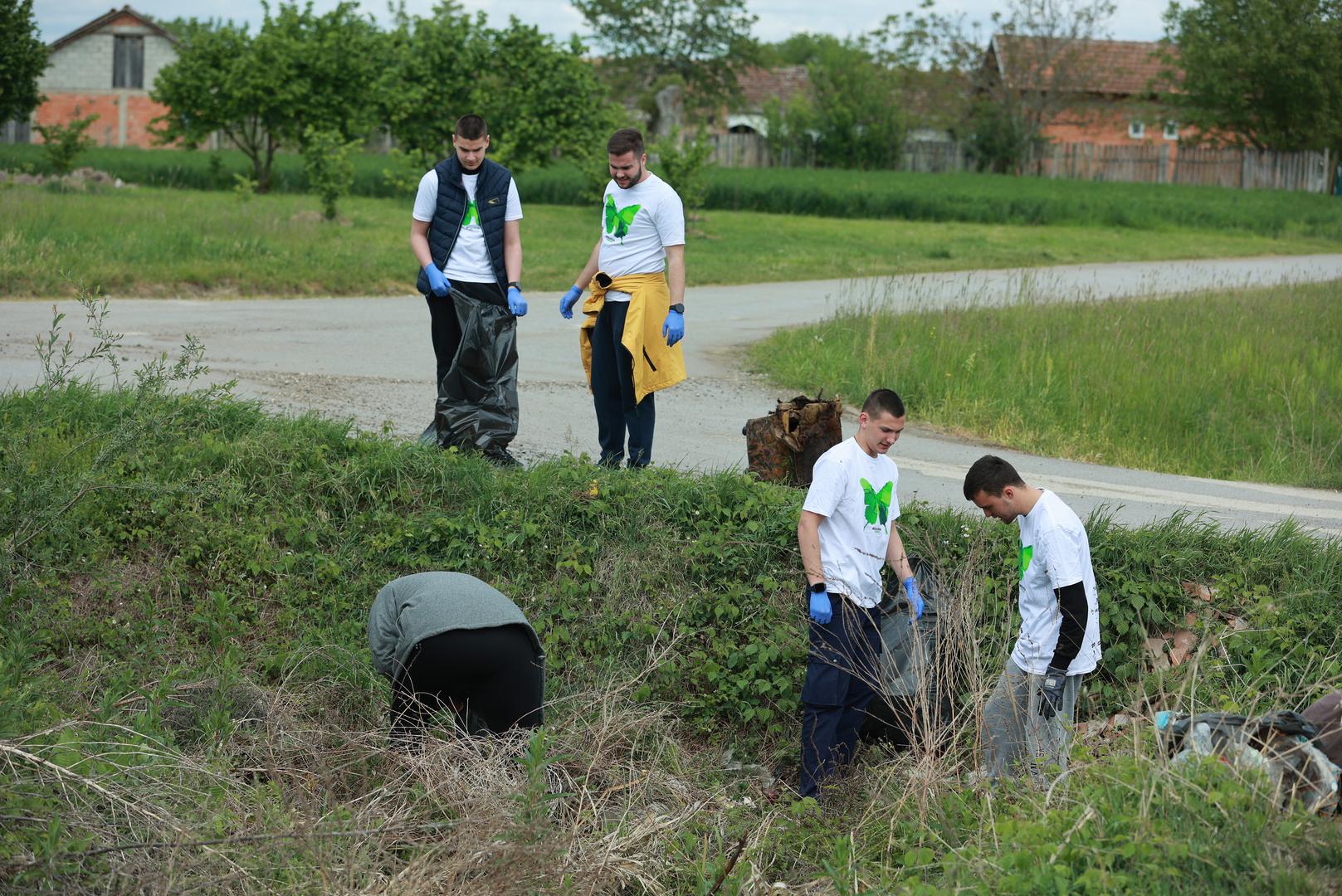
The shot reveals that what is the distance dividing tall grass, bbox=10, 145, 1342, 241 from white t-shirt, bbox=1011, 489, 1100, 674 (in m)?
25.2

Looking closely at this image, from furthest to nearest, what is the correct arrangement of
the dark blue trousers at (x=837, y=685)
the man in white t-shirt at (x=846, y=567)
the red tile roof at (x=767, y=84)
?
the red tile roof at (x=767, y=84), the dark blue trousers at (x=837, y=685), the man in white t-shirt at (x=846, y=567)

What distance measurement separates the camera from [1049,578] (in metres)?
5.20

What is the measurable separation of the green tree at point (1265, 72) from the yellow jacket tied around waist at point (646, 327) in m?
40.9

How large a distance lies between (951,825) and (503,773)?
1.72 m

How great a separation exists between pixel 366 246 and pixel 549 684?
1286 cm

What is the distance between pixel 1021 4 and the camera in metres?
47.2

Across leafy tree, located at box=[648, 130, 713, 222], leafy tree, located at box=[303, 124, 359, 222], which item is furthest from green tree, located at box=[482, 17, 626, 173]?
leafy tree, located at box=[303, 124, 359, 222]

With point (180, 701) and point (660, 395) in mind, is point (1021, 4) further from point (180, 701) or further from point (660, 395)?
point (180, 701)

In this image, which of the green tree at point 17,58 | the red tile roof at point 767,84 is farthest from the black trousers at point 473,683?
the red tile roof at point 767,84

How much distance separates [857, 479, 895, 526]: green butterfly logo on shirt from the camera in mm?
5426

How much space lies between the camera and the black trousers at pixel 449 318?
750 centimetres

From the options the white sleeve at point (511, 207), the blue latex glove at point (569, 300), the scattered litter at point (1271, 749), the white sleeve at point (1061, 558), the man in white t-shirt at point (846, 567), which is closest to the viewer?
the scattered litter at point (1271, 749)

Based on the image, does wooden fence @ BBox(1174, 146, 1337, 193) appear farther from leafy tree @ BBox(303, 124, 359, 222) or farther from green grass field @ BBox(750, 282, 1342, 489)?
green grass field @ BBox(750, 282, 1342, 489)

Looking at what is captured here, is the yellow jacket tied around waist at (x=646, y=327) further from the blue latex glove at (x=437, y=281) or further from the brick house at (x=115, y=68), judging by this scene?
the brick house at (x=115, y=68)
